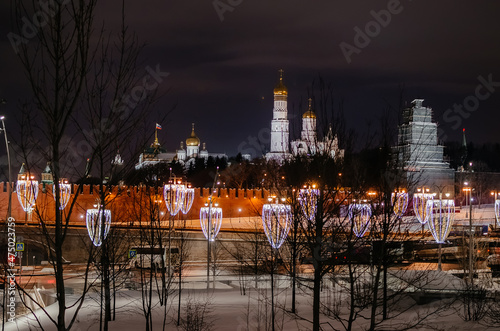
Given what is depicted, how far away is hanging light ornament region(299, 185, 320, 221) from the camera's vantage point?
10236 millimetres

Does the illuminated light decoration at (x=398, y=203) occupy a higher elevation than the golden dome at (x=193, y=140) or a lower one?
lower

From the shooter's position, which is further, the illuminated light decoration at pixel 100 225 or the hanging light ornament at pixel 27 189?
the hanging light ornament at pixel 27 189

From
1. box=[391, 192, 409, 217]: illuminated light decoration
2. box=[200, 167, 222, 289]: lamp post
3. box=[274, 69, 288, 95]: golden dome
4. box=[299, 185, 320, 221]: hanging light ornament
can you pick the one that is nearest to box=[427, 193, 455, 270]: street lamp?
box=[200, 167, 222, 289]: lamp post

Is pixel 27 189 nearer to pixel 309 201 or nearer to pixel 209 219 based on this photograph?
pixel 209 219

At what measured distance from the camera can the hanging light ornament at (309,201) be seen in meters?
10.2

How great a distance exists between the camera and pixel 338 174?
36.0 feet

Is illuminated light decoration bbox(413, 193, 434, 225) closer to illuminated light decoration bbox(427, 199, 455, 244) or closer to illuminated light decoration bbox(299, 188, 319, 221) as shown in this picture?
illuminated light decoration bbox(427, 199, 455, 244)

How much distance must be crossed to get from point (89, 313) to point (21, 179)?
19475mm

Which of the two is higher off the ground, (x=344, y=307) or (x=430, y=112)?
(x=430, y=112)

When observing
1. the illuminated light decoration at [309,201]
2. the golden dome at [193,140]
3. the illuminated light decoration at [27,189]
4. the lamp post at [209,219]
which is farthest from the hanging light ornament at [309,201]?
the golden dome at [193,140]

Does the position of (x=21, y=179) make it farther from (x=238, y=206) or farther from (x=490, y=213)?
(x=490, y=213)

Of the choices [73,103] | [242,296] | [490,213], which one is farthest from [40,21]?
[490,213]

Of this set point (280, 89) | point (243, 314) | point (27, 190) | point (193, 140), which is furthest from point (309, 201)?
point (193, 140)

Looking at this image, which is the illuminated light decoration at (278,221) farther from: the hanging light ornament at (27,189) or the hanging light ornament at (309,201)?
the hanging light ornament at (27,189)
